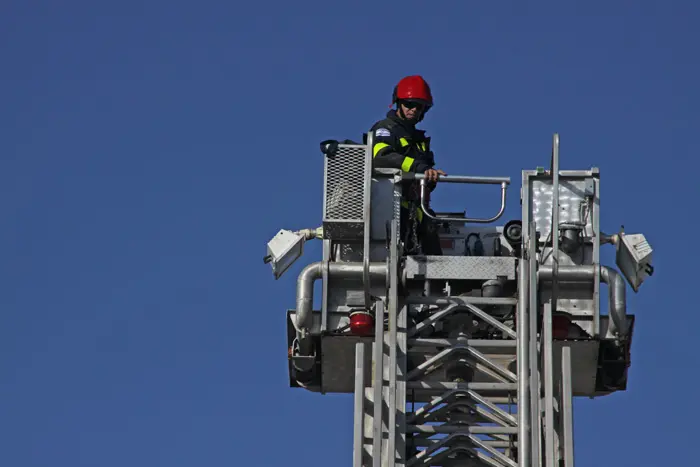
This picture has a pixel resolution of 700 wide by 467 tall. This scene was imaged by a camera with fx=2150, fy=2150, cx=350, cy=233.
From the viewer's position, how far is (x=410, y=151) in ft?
79.7

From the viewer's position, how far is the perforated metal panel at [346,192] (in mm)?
23328

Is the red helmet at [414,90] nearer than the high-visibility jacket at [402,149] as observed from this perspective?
No

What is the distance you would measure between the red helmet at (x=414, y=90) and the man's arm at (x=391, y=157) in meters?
0.70

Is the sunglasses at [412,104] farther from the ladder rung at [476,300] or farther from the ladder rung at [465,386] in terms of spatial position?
the ladder rung at [465,386]

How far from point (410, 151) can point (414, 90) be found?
33.6 inches

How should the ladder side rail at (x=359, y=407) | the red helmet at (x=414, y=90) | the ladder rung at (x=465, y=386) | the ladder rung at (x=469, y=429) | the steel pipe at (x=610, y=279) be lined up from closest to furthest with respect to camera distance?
the ladder side rail at (x=359, y=407) → the ladder rung at (x=469, y=429) → the ladder rung at (x=465, y=386) → the steel pipe at (x=610, y=279) → the red helmet at (x=414, y=90)

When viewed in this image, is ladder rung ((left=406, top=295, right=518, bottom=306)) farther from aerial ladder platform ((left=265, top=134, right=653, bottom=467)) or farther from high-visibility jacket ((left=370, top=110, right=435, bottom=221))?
high-visibility jacket ((left=370, top=110, right=435, bottom=221))

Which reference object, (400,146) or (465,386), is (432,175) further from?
(465,386)

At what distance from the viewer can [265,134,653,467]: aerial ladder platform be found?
2242cm

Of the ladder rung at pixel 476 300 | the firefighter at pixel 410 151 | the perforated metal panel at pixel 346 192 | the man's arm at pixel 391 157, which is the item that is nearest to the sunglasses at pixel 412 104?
the firefighter at pixel 410 151

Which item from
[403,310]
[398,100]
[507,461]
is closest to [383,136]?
[398,100]

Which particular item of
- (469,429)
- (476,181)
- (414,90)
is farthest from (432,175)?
(469,429)

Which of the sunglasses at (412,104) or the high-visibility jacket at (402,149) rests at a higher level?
the sunglasses at (412,104)

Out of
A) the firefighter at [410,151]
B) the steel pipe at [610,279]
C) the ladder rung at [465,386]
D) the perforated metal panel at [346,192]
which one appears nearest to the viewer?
the ladder rung at [465,386]
